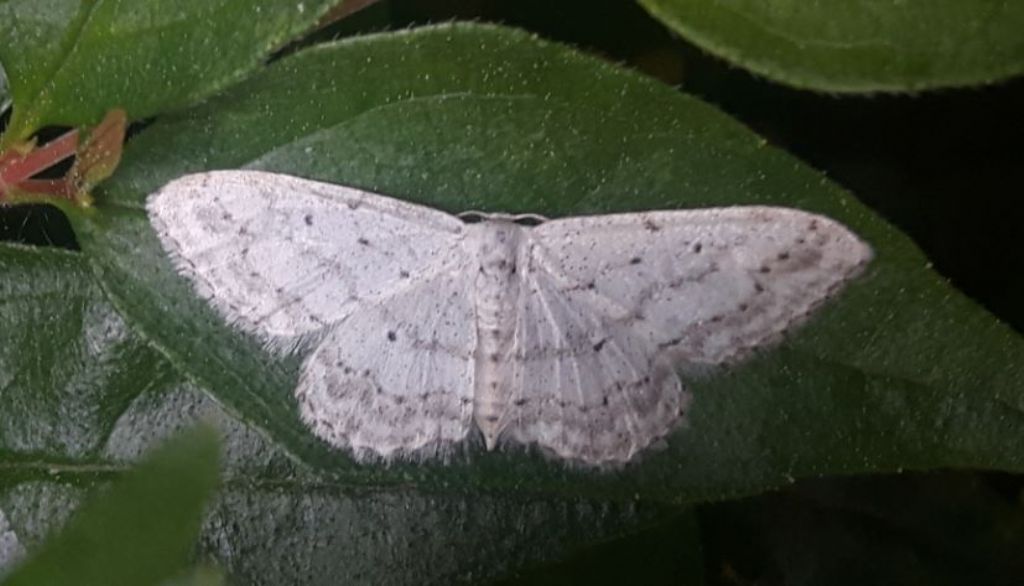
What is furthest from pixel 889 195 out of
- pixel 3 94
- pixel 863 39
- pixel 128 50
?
pixel 3 94

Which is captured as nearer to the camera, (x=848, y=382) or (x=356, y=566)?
(x=848, y=382)

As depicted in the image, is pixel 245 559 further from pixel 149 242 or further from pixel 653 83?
pixel 653 83

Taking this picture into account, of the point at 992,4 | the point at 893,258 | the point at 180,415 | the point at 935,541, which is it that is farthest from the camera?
the point at 935,541

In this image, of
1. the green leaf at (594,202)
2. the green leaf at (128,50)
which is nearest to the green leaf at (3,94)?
the green leaf at (128,50)

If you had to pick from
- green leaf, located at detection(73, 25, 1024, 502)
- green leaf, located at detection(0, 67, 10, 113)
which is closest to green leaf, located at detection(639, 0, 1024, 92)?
green leaf, located at detection(73, 25, 1024, 502)

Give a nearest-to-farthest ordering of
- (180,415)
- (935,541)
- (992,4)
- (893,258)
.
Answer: (992,4) < (893,258) < (180,415) < (935,541)

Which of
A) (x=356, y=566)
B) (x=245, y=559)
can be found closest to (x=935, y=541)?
(x=356, y=566)

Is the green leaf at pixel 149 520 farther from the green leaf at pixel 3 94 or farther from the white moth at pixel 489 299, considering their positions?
the green leaf at pixel 3 94
